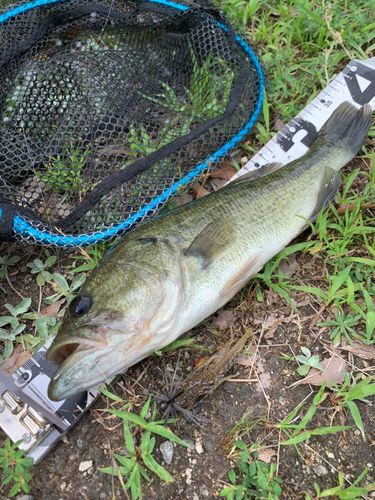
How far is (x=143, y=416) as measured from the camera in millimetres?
3113

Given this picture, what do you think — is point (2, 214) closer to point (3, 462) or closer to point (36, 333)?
point (36, 333)

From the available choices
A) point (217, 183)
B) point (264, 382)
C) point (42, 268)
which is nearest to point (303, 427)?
point (264, 382)

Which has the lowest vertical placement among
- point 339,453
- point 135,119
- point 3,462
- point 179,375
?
point 339,453

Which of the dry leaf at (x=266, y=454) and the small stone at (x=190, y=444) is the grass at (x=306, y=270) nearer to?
the dry leaf at (x=266, y=454)

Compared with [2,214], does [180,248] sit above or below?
below

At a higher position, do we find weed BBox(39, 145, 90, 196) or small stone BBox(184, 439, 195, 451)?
weed BBox(39, 145, 90, 196)

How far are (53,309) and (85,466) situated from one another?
3.86 ft

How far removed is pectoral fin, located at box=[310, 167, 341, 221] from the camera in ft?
11.8

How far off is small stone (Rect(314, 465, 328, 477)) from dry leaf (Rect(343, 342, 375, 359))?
2.69 ft

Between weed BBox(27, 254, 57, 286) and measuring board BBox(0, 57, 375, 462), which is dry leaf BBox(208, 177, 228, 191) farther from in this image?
measuring board BBox(0, 57, 375, 462)

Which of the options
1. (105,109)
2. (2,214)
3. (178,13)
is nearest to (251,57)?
(178,13)

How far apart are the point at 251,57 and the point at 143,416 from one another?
3138 mm

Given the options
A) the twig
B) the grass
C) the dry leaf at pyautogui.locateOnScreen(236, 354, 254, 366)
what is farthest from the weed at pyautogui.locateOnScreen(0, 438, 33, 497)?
the twig

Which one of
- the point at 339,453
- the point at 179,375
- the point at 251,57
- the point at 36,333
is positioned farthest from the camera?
the point at 251,57
